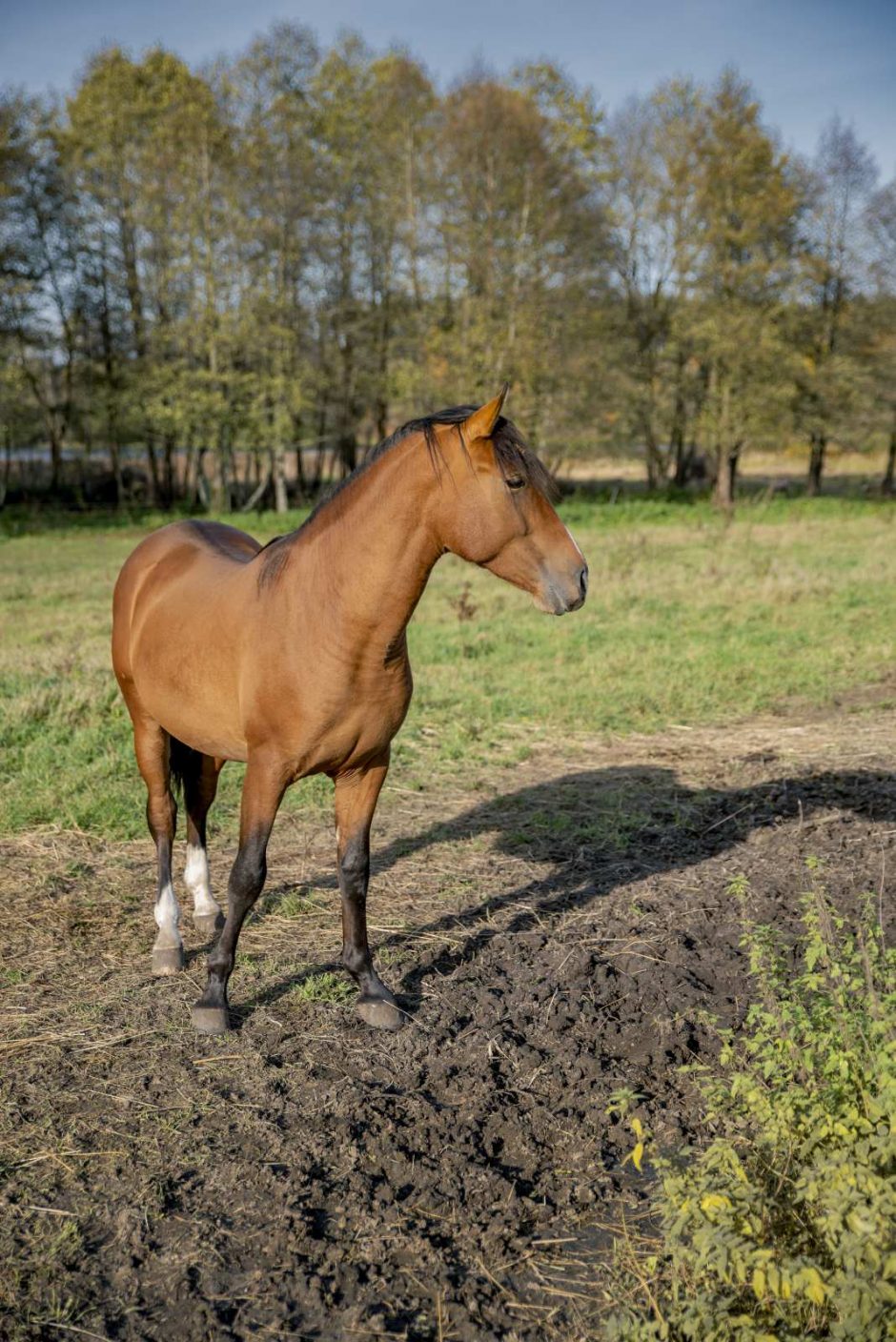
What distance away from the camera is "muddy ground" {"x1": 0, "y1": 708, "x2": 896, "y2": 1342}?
2473 millimetres

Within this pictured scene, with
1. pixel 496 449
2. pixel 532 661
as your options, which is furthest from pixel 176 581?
pixel 532 661

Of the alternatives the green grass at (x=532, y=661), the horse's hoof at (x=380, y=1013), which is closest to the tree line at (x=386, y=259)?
the green grass at (x=532, y=661)

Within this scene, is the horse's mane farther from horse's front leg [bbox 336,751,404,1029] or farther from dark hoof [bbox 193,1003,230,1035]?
dark hoof [bbox 193,1003,230,1035]

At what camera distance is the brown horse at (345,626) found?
3180 millimetres

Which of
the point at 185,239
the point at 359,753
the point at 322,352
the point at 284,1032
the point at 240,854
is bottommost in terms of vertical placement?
the point at 284,1032

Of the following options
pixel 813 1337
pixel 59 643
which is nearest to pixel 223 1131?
pixel 813 1337

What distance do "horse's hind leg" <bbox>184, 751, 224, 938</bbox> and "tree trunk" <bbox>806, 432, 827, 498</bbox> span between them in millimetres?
32422

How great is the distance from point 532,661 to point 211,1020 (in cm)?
680

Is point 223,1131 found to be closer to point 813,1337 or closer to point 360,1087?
point 360,1087

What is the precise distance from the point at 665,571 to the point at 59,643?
30.0 feet

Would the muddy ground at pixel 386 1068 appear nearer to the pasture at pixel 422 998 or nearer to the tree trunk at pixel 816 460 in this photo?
the pasture at pixel 422 998

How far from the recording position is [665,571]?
15.5 m

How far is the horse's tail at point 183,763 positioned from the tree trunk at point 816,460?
1278 inches

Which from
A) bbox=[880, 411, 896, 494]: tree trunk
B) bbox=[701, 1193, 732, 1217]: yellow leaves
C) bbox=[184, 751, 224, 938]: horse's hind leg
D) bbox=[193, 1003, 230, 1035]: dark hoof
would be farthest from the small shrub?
bbox=[880, 411, 896, 494]: tree trunk
